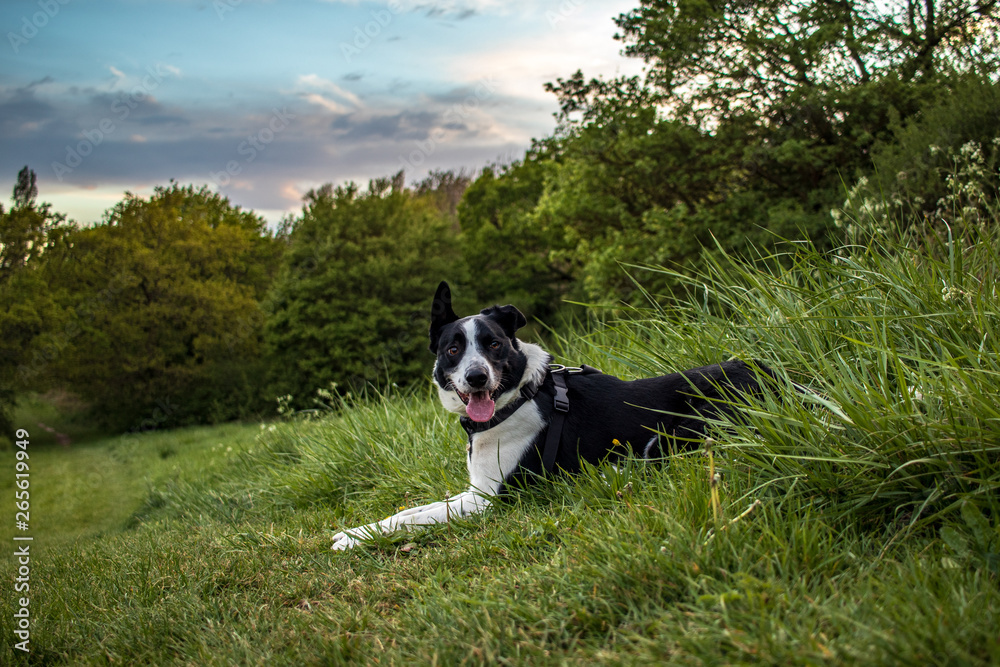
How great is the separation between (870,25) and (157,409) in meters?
27.4

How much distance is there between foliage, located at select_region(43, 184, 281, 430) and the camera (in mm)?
22766

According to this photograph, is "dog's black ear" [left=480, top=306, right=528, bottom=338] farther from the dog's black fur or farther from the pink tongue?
the pink tongue

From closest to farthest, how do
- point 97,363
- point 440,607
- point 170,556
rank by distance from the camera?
point 440,607, point 170,556, point 97,363

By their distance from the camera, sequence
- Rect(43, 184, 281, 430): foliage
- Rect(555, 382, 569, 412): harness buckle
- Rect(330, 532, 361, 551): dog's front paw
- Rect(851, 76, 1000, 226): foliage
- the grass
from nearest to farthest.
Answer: the grass, Rect(330, 532, 361, 551): dog's front paw, Rect(555, 382, 569, 412): harness buckle, Rect(851, 76, 1000, 226): foliage, Rect(43, 184, 281, 430): foliage

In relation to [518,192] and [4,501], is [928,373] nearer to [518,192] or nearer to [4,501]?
[4,501]

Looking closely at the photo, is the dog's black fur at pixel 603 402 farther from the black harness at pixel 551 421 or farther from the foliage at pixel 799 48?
the foliage at pixel 799 48

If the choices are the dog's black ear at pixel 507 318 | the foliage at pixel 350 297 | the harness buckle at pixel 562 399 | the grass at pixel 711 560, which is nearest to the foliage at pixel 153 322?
the foliage at pixel 350 297

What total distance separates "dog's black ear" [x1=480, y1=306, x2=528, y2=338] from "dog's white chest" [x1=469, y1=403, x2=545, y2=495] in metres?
0.53

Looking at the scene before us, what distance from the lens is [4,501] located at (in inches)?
477

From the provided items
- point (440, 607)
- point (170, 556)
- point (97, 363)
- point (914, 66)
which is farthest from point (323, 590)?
point (97, 363)

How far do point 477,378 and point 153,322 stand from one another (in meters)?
24.7

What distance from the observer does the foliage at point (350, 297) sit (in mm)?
23203

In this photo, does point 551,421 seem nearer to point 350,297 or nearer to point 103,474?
point 103,474

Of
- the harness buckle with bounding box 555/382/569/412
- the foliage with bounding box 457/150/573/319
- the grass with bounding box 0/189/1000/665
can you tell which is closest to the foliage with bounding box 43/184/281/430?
the foliage with bounding box 457/150/573/319
